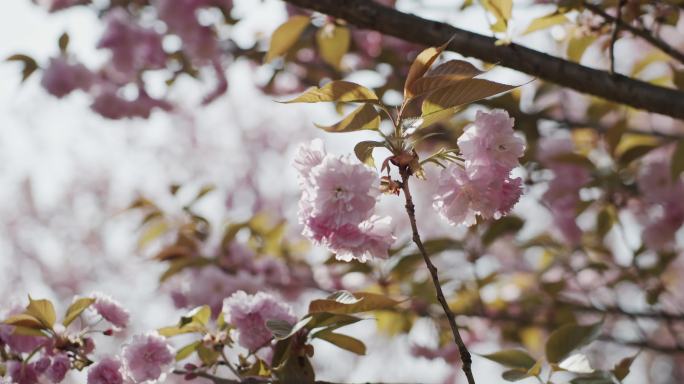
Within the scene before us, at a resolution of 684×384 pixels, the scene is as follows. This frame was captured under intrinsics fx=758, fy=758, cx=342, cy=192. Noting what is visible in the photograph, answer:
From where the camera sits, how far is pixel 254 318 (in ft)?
4.00

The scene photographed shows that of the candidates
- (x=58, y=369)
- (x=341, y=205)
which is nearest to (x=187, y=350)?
(x=58, y=369)

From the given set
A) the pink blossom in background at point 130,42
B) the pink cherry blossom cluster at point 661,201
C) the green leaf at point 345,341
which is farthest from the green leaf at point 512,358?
the pink blossom in background at point 130,42

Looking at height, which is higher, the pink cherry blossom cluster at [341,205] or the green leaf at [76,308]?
the pink cherry blossom cluster at [341,205]

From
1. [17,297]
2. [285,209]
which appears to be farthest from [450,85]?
[285,209]

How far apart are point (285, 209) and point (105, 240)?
1.83 metres

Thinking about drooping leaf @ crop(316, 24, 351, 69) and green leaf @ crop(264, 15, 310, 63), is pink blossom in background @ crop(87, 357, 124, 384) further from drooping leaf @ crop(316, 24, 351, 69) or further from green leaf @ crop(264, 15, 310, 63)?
drooping leaf @ crop(316, 24, 351, 69)

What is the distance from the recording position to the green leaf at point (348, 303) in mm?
1025

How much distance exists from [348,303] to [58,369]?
482mm

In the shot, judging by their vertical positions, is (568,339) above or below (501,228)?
below

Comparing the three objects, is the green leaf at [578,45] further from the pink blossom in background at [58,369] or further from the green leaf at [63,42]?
the green leaf at [63,42]

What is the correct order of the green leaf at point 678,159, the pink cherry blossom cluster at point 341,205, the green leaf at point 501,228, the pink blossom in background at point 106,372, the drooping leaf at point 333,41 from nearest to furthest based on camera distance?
the pink cherry blossom cluster at point 341,205
the pink blossom in background at point 106,372
the green leaf at point 678,159
the drooping leaf at point 333,41
the green leaf at point 501,228

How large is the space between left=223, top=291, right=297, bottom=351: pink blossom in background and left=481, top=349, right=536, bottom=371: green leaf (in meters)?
0.32

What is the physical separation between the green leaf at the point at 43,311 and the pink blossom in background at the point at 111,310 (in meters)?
0.08

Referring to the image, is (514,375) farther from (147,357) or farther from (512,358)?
(147,357)
